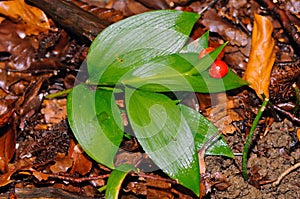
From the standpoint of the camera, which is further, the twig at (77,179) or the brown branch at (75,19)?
the brown branch at (75,19)

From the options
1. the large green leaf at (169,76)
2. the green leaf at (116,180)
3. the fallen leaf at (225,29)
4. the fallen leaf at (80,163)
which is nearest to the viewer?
the green leaf at (116,180)

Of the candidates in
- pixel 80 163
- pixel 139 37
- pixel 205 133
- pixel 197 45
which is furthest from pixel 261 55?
→ pixel 80 163

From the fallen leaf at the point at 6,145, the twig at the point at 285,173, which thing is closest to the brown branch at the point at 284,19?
the twig at the point at 285,173

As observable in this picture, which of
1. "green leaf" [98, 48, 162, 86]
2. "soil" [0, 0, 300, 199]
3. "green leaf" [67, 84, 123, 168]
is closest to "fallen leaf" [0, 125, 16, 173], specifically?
"soil" [0, 0, 300, 199]

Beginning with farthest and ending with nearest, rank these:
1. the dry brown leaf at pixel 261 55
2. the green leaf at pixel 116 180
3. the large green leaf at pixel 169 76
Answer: the dry brown leaf at pixel 261 55 → the large green leaf at pixel 169 76 → the green leaf at pixel 116 180

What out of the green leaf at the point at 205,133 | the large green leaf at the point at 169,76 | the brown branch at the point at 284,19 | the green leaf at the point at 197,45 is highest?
the brown branch at the point at 284,19

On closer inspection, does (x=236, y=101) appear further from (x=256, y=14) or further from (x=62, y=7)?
(x=62, y=7)

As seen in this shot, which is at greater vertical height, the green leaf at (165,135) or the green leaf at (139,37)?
the green leaf at (139,37)

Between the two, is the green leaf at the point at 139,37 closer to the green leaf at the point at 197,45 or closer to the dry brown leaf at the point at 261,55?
the green leaf at the point at 197,45
